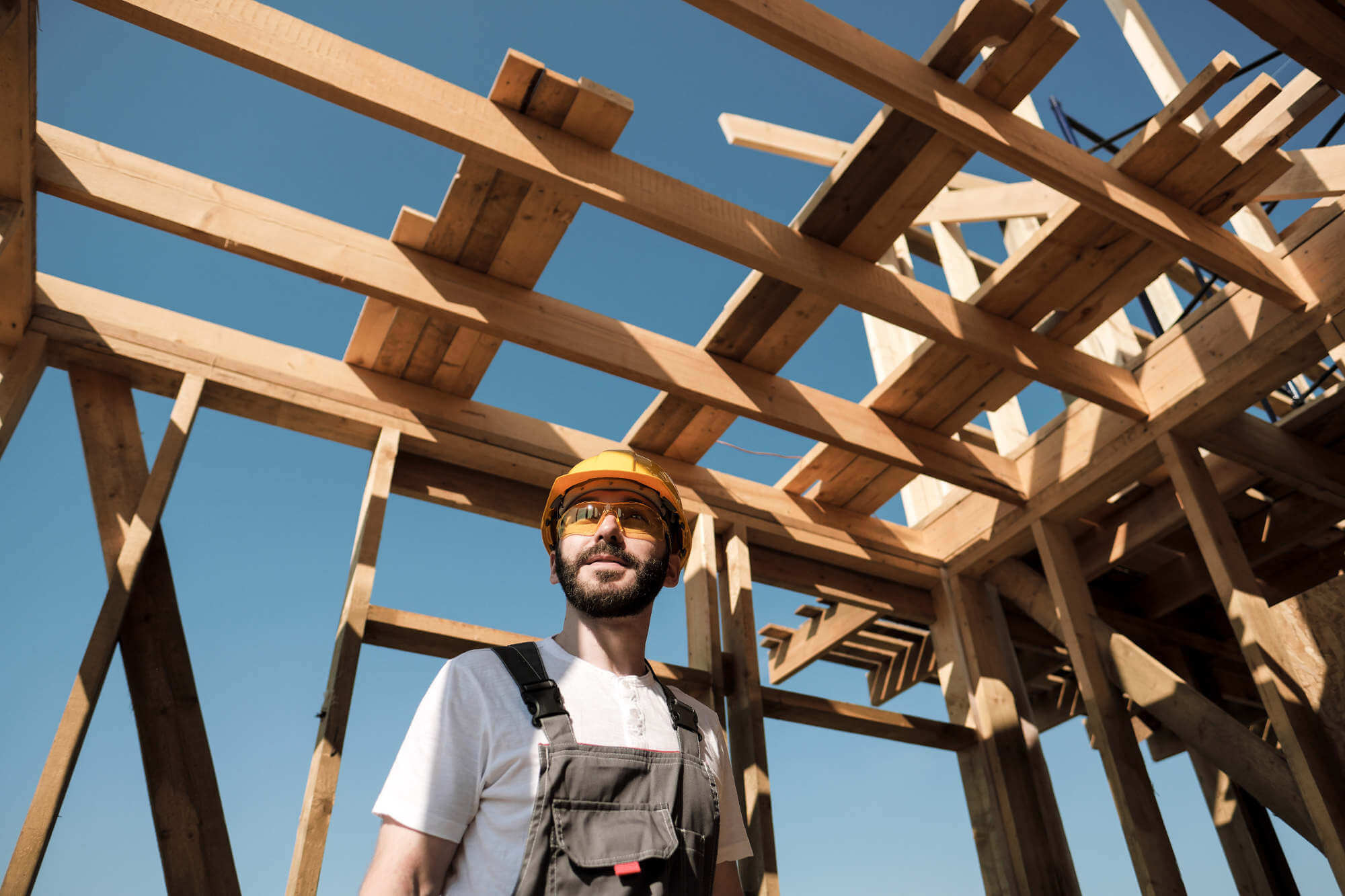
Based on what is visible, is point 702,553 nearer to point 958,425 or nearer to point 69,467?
point 958,425

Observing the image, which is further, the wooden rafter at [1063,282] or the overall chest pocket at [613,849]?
the wooden rafter at [1063,282]

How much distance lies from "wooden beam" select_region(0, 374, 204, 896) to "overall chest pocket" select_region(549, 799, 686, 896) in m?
2.04

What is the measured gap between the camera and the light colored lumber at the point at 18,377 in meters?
3.15

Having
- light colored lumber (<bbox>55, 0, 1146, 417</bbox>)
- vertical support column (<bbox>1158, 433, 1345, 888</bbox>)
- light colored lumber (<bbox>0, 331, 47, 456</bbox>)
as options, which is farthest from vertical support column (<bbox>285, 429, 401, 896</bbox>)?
vertical support column (<bbox>1158, 433, 1345, 888</bbox>)

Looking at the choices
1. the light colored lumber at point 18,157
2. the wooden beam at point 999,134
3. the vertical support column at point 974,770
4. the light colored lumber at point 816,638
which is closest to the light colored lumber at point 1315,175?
the wooden beam at point 999,134

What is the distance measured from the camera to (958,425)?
4578 mm


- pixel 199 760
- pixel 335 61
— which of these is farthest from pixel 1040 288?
pixel 199 760

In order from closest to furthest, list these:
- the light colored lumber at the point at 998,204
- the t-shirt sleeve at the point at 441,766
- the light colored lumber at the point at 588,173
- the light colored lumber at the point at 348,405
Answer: the t-shirt sleeve at the point at 441,766
the light colored lumber at the point at 588,173
the light colored lumber at the point at 348,405
the light colored lumber at the point at 998,204

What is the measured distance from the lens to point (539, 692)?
1.75 meters

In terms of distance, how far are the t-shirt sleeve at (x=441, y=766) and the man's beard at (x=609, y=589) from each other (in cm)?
36

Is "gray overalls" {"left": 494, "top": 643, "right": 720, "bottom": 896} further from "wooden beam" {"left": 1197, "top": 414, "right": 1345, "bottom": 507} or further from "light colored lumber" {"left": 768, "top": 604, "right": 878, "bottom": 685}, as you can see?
"light colored lumber" {"left": 768, "top": 604, "right": 878, "bottom": 685}

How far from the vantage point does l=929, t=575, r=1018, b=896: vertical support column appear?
14.5 ft

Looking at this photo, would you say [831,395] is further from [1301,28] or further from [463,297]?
[1301,28]

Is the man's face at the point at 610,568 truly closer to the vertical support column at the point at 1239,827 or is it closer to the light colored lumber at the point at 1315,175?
the light colored lumber at the point at 1315,175
